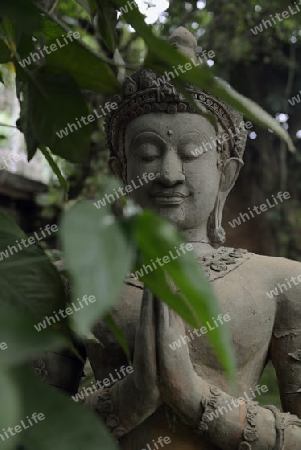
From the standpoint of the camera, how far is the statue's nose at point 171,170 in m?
1.47

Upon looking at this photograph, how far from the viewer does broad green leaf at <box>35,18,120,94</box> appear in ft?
2.02

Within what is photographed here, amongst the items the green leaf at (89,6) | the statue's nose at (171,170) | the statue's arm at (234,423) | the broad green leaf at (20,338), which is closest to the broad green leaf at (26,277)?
the broad green leaf at (20,338)

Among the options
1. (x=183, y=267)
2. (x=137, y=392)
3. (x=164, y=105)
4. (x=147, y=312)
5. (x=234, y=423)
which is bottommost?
(x=234, y=423)

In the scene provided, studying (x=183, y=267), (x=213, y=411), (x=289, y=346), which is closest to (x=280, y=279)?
(x=289, y=346)

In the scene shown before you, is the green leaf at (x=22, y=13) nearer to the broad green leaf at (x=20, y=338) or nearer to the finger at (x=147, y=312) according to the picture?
the broad green leaf at (x=20, y=338)

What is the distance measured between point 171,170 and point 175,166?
0.06 feet

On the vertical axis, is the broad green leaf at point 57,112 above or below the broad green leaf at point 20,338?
above

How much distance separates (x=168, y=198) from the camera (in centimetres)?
149

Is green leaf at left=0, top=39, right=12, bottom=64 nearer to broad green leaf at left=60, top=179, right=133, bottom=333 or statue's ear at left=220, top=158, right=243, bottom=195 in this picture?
broad green leaf at left=60, top=179, right=133, bottom=333

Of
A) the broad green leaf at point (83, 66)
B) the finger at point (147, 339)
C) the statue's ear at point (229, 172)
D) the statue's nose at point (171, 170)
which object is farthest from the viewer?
the statue's ear at point (229, 172)

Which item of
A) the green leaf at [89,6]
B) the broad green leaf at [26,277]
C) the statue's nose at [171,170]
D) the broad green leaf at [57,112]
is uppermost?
the green leaf at [89,6]

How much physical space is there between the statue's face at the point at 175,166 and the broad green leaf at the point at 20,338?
3.57 ft

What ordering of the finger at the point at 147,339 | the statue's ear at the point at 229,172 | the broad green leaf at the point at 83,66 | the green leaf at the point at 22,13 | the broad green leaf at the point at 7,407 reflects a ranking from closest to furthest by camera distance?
the broad green leaf at the point at 7,407, the green leaf at the point at 22,13, the broad green leaf at the point at 83,66, the finger at the point at 147,339, the statue's ear at the point at 229,172

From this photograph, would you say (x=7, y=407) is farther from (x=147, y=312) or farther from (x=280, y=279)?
(x=280, y=279)
